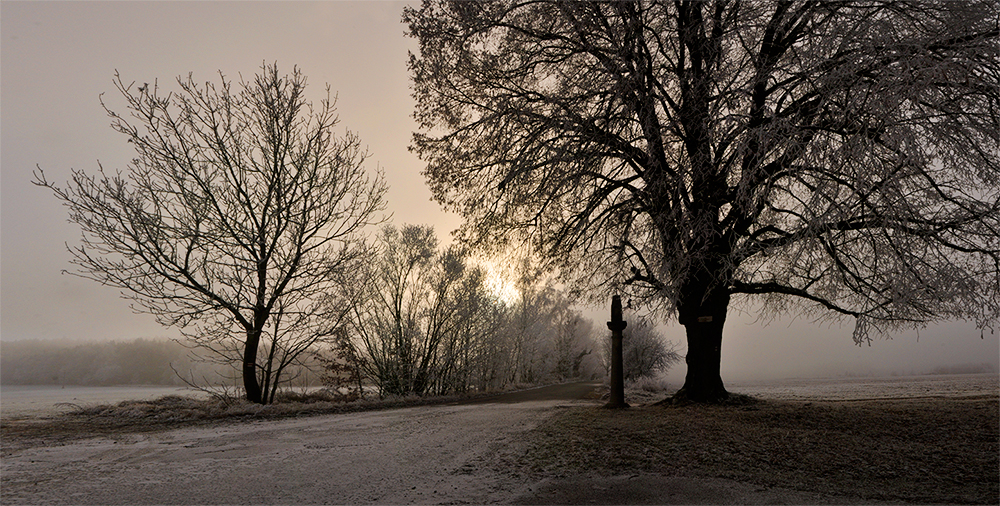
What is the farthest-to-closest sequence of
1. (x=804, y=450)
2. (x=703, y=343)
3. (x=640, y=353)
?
(x=640, y=353), (x=703, y=343), (x=804, y=450)

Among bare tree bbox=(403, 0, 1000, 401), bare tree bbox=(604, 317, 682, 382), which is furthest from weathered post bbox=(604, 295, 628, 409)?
bare tree bbox=(604, 317, 682, 382)

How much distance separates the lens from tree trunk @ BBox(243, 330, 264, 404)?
1256 centimetres

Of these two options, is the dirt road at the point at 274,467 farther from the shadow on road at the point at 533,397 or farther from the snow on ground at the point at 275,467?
the shadow on road at the point at 533,397

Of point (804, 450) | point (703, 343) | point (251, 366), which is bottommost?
point (804, 450)

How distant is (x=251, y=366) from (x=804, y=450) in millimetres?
11929

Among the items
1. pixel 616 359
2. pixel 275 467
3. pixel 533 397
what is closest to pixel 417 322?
pixel 533 397

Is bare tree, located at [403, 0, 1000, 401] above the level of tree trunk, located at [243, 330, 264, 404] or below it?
above

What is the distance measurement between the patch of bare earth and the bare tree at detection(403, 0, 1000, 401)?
1.63 meters

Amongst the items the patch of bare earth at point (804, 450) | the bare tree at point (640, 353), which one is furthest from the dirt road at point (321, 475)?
the bare tree at point (640, 353)

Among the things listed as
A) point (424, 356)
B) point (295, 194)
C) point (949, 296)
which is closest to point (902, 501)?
point (949, 296)

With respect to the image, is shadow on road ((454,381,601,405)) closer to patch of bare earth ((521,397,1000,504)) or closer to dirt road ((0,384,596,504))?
dirt road ((0,384,596,504))

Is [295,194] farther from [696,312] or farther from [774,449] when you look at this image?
[774,449]

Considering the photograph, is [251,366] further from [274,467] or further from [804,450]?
[804,450]

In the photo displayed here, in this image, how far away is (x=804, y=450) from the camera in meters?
6.14
